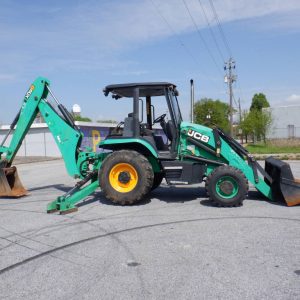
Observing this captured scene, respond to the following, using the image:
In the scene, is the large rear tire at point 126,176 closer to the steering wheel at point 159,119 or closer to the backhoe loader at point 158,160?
the backhoe loader at point 158,160

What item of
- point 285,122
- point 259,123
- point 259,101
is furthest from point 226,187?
point 259,101

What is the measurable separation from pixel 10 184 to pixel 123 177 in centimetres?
338

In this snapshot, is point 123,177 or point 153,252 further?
point 123,177

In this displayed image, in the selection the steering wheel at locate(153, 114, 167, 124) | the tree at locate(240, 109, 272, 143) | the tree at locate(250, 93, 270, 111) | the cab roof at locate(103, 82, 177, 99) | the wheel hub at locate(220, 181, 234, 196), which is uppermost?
the tree at locate(250, 93, 270, 111)

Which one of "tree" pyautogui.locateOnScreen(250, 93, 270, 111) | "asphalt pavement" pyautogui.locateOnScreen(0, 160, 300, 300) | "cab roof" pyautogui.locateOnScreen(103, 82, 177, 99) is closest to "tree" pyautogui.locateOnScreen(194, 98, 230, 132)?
"tree" pyautogui.locateOnScreen(250, 93, 270, 111)

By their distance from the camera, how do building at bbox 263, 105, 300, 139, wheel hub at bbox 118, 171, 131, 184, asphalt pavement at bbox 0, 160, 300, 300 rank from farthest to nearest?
1. building at bbox 263, 105, 300, 139
2. wheel hub at bbox 118, 171, 131, 184
3. asphalt pavement at bbox 0, 160, 300, 300

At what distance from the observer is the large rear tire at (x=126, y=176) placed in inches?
333

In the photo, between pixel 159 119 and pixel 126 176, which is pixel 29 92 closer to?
pixel 159 119

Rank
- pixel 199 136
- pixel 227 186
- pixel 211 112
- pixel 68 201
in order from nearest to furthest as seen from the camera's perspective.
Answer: pixel 227 186 → pixel 68 201 → pixel 199 136 → pixel 211 112

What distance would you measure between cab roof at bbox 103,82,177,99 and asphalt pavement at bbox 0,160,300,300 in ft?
8.10

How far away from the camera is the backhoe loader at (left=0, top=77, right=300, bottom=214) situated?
816 centimetres

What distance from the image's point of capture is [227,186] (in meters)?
8.12

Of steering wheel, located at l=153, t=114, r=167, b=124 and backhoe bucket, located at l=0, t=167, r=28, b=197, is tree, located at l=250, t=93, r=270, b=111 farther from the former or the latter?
backhoe bucket, located at l=0, t=167, r=28, b=197

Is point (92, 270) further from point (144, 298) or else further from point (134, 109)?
point (134, 109)
